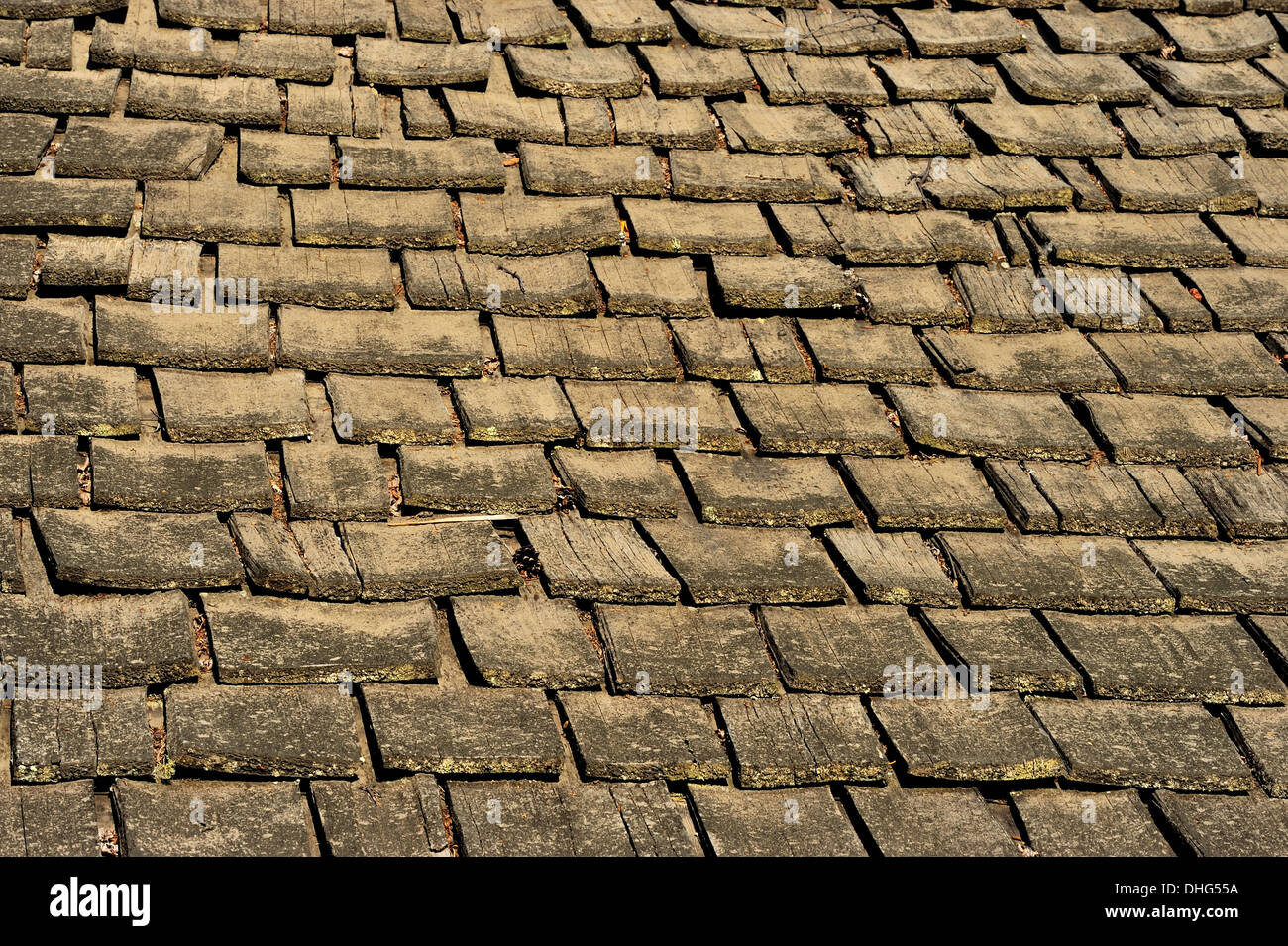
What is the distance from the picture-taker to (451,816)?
2.47 m

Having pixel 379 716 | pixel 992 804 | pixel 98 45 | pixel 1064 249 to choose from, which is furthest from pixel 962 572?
pixel 98 45

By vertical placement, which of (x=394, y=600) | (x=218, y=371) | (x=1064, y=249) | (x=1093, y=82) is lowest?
(x=394, y=600)

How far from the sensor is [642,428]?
309 centimetres

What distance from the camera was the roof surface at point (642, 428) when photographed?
8.43ft

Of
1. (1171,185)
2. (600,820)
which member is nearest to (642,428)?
(600,820)

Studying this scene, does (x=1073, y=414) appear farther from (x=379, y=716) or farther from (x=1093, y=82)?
(x=379, y=716)

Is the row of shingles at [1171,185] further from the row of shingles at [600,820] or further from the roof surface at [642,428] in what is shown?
the row of shingles at [600,820]

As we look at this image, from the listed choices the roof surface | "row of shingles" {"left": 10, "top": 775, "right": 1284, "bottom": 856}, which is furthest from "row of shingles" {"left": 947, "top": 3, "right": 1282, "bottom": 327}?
"row of shingles" {"left": 10, "top": 775, "right": 1284, "bottom": 856}

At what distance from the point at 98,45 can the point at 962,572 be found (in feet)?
8.47

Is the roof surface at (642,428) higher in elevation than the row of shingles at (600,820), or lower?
higher

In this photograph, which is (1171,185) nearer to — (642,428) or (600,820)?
(642,428)

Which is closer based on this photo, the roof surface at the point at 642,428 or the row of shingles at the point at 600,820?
the row of shingles at the point at 600,820

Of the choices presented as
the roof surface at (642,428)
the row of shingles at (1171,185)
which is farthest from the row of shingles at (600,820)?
the row of shingles at (1171,185)

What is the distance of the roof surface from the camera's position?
8.43 feet
